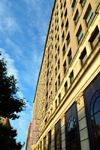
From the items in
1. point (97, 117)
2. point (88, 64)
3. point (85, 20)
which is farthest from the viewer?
point (85, 20)

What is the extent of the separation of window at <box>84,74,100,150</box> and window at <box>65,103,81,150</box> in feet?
8.69

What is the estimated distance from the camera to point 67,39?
25109mm

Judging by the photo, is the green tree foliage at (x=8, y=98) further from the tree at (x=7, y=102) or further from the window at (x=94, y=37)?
the window at (x=94, y=37)

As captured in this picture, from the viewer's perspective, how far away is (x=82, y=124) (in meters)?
13.2

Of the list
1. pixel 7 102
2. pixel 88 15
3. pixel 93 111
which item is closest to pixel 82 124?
pixel 93 111

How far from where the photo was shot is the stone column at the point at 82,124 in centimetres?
1190

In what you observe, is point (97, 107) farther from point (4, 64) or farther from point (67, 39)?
point (67, 39)

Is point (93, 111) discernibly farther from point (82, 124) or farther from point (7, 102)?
point (7, 102)

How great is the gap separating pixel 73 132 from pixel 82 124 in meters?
2.66

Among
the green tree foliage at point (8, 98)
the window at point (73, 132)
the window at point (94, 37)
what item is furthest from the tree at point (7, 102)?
the window at point (94, 37)

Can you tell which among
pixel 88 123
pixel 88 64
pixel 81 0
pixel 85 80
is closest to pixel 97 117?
pixel 88 123

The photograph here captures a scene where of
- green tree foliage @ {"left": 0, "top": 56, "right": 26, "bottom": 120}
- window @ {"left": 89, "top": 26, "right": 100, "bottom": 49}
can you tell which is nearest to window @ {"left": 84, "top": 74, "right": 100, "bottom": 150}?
window @ {"left": 89, "top": 26, "right": 100, "bottom": 49}

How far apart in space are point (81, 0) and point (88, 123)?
697 inches

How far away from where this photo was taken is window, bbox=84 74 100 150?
35.0 ft
